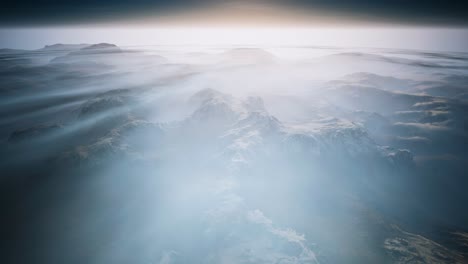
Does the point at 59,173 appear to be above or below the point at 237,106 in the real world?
below

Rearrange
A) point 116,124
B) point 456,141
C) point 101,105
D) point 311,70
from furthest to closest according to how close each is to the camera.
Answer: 1. point 311,70
2. point 456,141
3. point 101,105
4. point 116,124

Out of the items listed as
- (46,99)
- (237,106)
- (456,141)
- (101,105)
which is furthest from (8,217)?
(456,141)

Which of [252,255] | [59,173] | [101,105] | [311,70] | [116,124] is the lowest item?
[252,255]

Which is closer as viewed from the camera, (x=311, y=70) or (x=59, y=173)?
(x=59, y=173)

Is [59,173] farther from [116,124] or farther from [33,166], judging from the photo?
[116,124]

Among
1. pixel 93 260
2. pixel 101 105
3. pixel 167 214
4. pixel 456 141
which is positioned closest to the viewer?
pixel 93 260

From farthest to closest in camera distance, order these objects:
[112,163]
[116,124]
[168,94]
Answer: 1. [168,94]
2. [116,124]
3. [112,163]

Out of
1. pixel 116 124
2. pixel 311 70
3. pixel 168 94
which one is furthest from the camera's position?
pixel 311 70

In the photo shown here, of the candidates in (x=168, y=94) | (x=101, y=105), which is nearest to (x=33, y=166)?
(x=101, y=105)

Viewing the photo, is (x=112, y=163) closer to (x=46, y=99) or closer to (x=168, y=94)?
(x=168, y=94)
